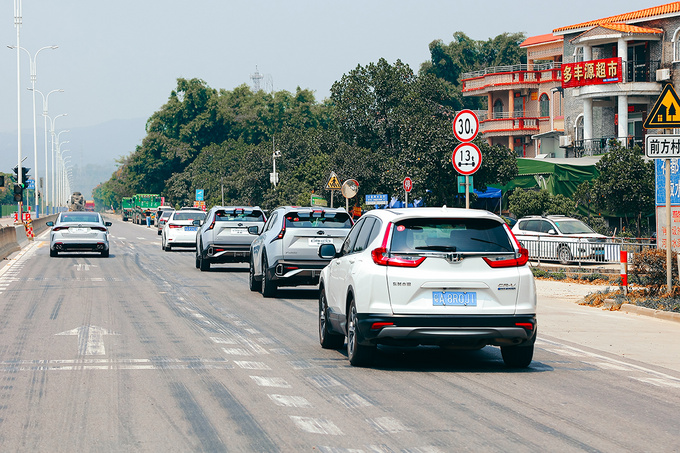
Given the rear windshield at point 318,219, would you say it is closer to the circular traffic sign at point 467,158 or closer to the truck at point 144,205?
the circular traffic sign at point 467,158

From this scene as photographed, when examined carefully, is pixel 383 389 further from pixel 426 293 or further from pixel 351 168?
pixel 351 168

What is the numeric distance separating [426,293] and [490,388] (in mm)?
1192

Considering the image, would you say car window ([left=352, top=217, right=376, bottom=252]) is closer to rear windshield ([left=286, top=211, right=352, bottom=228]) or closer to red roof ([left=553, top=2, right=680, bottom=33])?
rear windshield ([left=286, top=211, right=352, bottom=228])

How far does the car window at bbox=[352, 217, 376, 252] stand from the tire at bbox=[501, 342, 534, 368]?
189 cm

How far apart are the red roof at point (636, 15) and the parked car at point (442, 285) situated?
41.0 meters

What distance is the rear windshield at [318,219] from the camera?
741 inches

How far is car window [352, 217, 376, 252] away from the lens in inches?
415

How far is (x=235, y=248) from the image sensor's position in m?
25.8

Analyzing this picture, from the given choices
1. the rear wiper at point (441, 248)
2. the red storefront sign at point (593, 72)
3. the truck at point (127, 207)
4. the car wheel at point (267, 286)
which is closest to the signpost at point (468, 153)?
the car wheel at point (267, 286)

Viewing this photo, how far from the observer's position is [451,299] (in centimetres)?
963

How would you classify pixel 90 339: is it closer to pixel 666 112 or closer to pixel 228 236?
pixel 666 112

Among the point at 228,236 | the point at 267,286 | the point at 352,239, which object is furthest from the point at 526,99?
the point at 352,239

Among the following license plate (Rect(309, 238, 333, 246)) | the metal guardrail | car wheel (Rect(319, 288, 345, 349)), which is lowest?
car wheel (Rect(319, 288, 345, 349))

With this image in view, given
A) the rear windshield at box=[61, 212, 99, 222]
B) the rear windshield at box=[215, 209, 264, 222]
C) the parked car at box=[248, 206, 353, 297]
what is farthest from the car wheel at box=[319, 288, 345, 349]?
the rear windshield at box=[61, 212, 99, 222]
